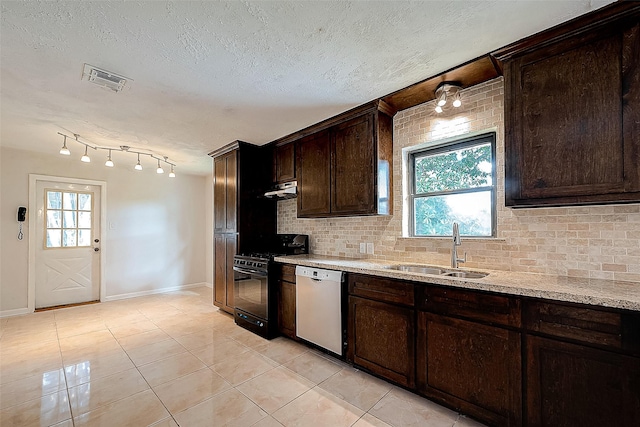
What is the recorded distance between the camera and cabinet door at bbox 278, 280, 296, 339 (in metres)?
3.08

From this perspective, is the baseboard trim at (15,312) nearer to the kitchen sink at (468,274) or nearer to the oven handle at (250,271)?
the oven handle at (250,271)

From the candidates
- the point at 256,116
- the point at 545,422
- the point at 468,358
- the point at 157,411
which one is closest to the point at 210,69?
the point at 256,116

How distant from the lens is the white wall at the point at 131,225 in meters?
4.18

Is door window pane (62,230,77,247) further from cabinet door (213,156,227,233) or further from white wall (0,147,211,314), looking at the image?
cabinet door (213,156,227,233)

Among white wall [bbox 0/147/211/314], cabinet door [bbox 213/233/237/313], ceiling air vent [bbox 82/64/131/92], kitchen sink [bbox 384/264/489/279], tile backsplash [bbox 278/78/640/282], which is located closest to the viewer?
tile backsplash [bbox 278/78/640/282]

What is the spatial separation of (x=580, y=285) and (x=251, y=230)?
3.45 meters

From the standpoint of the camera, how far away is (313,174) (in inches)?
132

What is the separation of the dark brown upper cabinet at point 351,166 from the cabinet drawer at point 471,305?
3.23 ft

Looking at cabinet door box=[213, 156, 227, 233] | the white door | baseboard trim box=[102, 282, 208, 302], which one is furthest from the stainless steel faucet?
the white door

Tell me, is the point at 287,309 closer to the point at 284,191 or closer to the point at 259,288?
the point at 259,288

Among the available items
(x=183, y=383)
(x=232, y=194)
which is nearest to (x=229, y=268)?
(x=232, y=194)

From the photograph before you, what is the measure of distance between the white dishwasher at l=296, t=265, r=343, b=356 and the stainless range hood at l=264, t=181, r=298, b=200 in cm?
106

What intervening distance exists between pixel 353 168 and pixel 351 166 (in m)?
0.04

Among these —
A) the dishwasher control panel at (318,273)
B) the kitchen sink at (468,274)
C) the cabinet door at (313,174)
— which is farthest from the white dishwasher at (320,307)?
the kitchen sink at (468,274)
